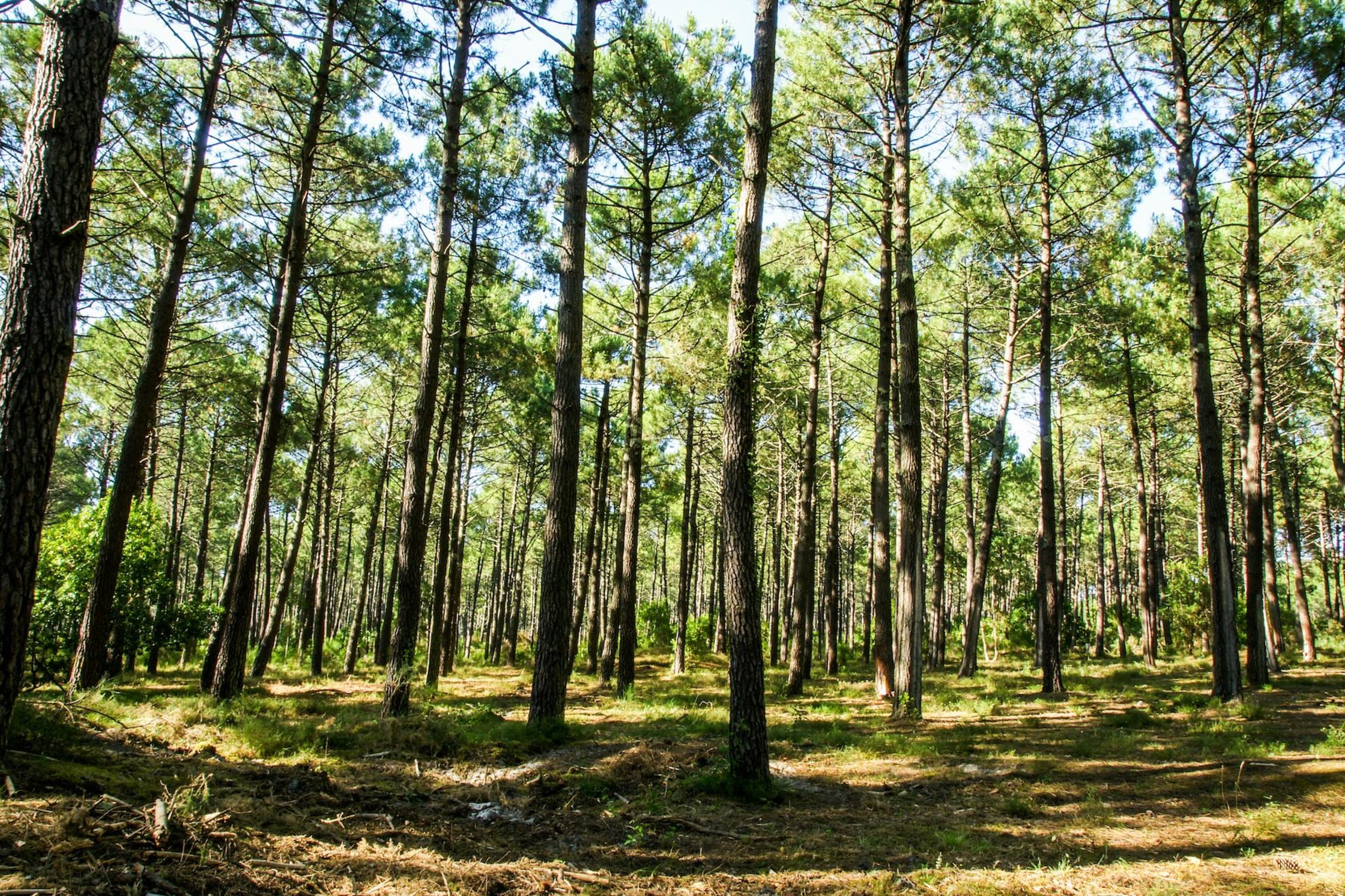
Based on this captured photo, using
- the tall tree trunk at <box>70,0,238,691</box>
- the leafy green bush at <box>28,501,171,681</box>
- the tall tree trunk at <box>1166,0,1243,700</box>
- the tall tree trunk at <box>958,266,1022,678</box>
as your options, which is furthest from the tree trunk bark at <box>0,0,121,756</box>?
the tall tree trunk at <box>958,266,1022,678</box>

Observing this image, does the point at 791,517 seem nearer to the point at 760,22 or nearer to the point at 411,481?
the point at 411,481

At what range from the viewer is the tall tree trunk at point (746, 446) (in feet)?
19.2

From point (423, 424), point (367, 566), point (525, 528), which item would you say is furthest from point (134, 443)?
point (525, 528)

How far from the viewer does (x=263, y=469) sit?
9891 millimetres

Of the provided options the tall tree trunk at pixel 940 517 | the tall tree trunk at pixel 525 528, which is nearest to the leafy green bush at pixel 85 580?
the tall tree trunk at pixel 525 528

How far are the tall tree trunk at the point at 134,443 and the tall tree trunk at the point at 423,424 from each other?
8.77 feet

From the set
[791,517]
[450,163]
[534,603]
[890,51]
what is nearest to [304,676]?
[450,163]

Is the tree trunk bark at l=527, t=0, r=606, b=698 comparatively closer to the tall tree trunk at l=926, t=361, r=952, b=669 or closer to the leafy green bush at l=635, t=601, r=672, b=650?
the tall tree trunk at l=926, t=361, r=952, b=669

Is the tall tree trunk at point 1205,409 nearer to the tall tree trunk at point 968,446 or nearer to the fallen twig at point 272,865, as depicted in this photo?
the tall tree trunk at point 968,446

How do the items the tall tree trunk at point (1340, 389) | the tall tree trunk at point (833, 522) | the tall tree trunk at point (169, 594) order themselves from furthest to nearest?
the tall tree trunk at point (833, 522)
the tall tree trunk at point (169, 594)
the tall tree trunk at point (1340, 389)

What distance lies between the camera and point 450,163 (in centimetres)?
937

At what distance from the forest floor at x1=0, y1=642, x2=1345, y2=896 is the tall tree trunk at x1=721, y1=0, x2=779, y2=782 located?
0.57m

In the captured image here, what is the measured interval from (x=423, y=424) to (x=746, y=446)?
4939 millimetres

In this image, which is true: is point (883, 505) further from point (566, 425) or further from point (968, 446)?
point (566, 425)
